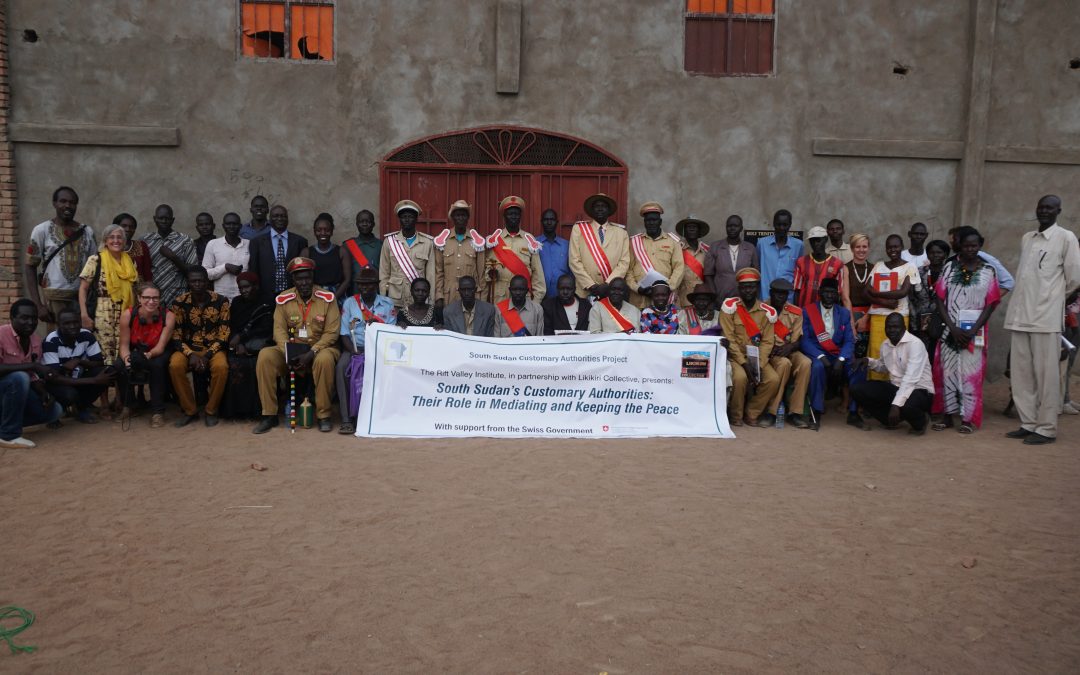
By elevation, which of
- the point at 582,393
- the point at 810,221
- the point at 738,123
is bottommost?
the point at 582,393

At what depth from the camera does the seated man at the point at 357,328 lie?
705 cm

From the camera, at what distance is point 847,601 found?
3.74 m

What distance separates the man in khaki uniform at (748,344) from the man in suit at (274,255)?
4.27 metres

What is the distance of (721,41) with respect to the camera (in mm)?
9703

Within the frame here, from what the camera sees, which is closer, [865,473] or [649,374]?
[865,473]

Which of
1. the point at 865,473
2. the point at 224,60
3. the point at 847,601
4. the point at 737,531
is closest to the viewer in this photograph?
the point at 847,601

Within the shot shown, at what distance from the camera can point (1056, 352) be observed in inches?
276

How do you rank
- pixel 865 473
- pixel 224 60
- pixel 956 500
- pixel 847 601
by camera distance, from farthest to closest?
pixel 224 60
pixel 865 473
pixel 956 500
pixel 847 601

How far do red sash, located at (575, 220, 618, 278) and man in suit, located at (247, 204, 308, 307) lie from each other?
2.85 metres

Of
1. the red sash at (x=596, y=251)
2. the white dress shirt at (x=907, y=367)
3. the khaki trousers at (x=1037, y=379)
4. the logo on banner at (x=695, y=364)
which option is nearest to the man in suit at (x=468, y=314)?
the red sash at (x=596, y=251)

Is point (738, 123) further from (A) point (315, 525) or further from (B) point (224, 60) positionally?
(A) point (315, 525)

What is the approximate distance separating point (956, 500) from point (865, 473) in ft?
2.30

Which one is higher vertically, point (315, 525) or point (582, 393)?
point (582, 393)

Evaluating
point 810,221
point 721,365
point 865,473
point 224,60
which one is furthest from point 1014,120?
point 224,60
